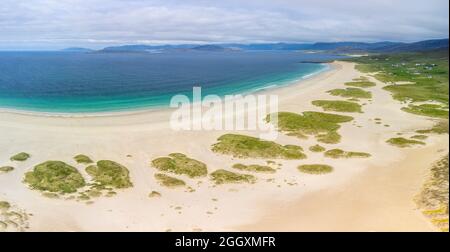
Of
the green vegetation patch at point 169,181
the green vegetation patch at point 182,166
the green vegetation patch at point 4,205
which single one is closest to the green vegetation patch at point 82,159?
the green vegetation patch at point 182,166

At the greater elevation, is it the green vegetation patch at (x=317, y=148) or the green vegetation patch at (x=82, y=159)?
the green vegetation patch at (x=317, y=148)

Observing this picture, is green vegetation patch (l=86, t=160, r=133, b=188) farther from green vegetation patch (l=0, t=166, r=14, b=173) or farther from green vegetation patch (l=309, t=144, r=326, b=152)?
green vegetation patch (l=309, t=144, r=326, b=152)

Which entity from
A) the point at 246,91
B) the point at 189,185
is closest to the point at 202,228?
the point at 189,185

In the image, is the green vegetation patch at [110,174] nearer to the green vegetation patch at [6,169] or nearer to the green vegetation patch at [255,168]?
the green vegetation patch at [6,169]

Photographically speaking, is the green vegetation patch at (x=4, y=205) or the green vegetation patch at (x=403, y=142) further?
the green vegetation patch at (x=403, y=142)

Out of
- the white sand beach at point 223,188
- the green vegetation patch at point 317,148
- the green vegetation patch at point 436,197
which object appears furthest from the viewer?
the green vegetation patch at point 317,148

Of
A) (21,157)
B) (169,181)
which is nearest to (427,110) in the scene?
(169,181)

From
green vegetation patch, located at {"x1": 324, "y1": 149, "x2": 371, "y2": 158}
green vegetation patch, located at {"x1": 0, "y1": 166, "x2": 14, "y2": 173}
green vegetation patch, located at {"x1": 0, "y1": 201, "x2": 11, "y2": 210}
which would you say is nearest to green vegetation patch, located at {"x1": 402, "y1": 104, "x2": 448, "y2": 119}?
green vegetation patch, located at {"x1": 324, "y1": 149, "x2": 371, "y2": 158}

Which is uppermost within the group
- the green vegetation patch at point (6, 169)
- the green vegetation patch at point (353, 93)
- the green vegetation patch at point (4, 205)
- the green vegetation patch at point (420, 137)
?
the green vegetation patch at point (353, 93)
